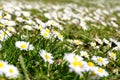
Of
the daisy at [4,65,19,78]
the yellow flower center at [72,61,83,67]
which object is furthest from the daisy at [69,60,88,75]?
the daisy at [4,65,19,78]

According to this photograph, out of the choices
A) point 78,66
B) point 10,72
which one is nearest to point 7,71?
point 10,72

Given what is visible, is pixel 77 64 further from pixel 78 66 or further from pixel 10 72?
pixel 10 72

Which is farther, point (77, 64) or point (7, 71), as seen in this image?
point (77, 64)

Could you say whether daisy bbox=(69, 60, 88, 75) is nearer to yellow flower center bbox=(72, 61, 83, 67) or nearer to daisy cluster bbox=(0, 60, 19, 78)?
yellow flower center bbox=(72, 61, 83, 67)

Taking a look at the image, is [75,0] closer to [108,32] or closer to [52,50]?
[108,32]

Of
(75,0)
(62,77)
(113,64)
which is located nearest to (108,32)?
(113,64)

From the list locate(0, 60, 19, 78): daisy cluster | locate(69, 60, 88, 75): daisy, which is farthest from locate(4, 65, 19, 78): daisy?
locate(69, 60, 88, 75): daisy

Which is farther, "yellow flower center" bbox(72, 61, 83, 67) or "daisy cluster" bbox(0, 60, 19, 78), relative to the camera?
"yellow flower center" bbox(72, 61, 83, 67)

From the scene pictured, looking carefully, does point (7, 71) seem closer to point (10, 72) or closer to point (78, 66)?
point (10, 72)

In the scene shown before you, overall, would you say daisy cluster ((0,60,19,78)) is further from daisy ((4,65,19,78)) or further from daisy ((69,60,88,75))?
daisy ((69,60,88,75))

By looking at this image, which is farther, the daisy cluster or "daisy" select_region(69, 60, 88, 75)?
"daisy" select_region(69, 60, 88, 75)

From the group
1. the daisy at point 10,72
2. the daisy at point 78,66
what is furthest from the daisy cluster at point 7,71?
the daisy at point 78,66
